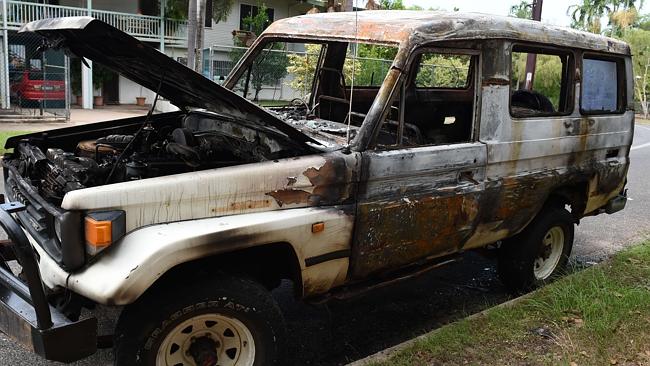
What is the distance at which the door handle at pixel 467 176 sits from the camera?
3.94m

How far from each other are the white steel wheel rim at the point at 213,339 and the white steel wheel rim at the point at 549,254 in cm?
292

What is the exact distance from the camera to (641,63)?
4638 centimetres

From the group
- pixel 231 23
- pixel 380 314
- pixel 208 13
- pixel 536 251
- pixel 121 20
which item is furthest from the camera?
pixel 231 23

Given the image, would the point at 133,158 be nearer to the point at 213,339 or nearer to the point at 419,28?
the point at 213,339

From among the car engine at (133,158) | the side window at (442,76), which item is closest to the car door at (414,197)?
the car engine at (133,158)

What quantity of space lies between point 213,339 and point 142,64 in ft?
4.79

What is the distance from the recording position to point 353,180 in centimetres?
334

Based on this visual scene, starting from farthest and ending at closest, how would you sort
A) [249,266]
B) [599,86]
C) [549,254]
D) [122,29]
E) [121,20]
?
[121,20] → [122,29] → [549,254] → [599,86] → [249,266]

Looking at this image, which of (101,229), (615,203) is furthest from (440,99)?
(101,229)

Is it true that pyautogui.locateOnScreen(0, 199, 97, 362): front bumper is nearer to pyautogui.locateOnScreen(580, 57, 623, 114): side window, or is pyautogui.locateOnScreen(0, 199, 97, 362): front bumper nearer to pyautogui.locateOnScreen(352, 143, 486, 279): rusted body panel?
pyautogui.locateOnScreen(352, 143, 486, 279): rusted body panel

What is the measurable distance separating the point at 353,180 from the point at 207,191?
850 millimetres

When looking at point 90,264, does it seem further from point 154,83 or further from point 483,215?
point 483,215

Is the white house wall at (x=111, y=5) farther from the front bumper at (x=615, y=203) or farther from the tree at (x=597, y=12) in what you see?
the tree at (x=597, y=12)

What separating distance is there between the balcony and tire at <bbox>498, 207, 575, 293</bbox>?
18651mm
